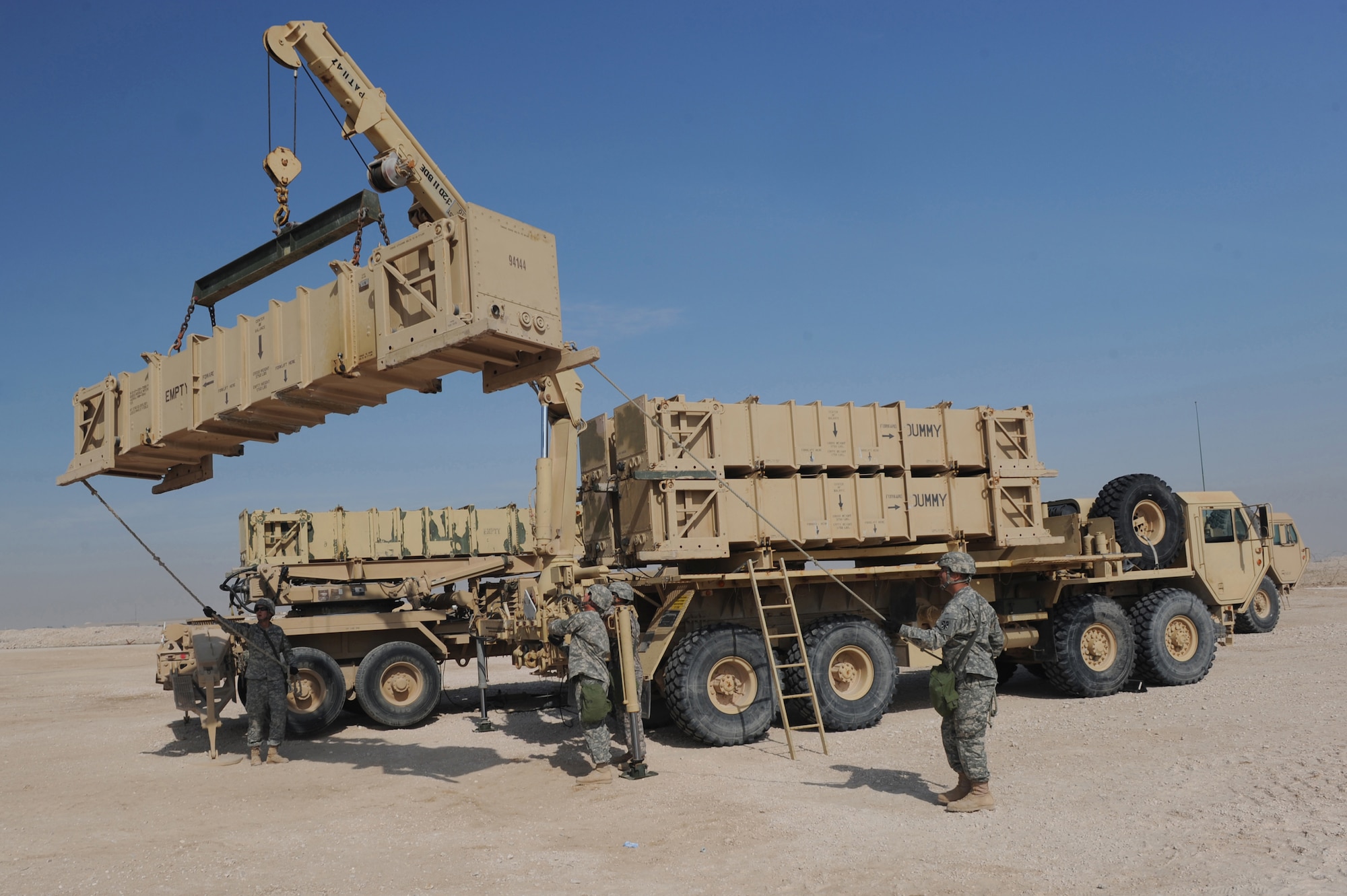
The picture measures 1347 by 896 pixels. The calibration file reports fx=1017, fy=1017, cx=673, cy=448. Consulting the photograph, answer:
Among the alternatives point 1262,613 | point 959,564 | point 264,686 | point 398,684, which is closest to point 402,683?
point 398,684

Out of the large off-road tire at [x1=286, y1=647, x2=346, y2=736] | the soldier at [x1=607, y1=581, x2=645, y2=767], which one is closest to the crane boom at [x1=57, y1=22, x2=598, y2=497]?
the soldier at [x1=607, y1=581, x2=645, y2=767]

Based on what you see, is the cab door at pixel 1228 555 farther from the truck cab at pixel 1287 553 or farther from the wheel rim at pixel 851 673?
the truck cab at pixel 1287 553

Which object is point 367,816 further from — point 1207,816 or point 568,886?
point 1207,816

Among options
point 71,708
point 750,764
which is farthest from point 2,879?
point 71,708

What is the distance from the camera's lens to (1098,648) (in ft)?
41.4

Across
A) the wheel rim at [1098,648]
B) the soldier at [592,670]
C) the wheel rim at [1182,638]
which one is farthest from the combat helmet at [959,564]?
the wheel rim at [1182,638]

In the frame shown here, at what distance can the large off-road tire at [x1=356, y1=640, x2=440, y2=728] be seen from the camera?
12.6 meters

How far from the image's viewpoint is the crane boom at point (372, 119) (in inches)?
486

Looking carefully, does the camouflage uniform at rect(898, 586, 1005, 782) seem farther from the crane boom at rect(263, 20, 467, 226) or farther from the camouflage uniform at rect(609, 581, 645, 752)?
the crane boom at rect(263, 20, 467, 226)

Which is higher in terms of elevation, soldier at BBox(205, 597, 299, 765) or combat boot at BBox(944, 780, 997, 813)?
soldier at BBox(205, 597, 299, 765)

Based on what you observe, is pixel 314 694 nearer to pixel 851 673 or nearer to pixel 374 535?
pixel 374 535

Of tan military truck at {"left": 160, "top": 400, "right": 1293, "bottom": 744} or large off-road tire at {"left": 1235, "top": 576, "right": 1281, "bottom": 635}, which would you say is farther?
large off-road tire at {"left": 1235, "top": 576, "right": 1281, "bottom": 635}

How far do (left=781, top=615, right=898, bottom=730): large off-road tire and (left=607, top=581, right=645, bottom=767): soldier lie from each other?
1.85 metres

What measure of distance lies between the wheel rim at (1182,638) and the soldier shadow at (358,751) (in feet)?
28.6
